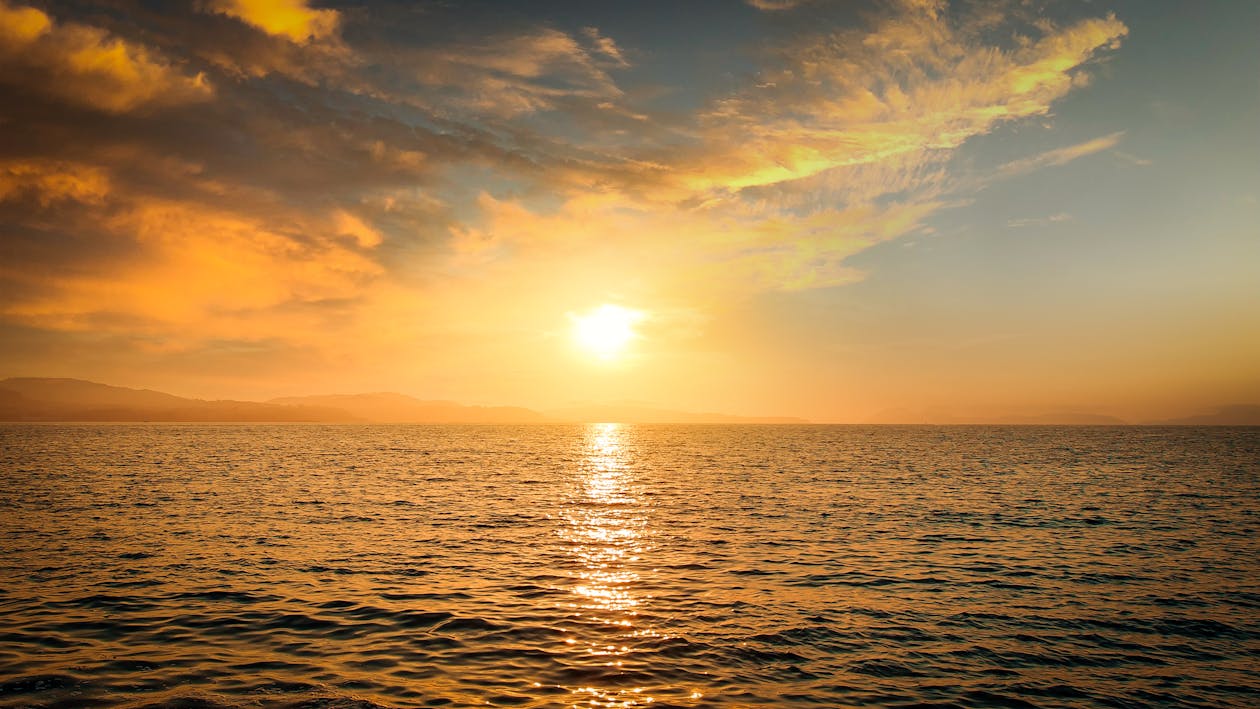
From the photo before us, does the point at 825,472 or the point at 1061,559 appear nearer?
the point at 1061,559

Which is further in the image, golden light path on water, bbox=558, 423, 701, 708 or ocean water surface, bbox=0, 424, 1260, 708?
ocean water surface, bbox=0, 424, 1260, 708

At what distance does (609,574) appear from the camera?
30125 mm

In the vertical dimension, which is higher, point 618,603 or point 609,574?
point 618,603

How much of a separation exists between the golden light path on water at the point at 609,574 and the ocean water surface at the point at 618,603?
5.6 inches

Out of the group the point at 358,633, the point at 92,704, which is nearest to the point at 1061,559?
the point at 358,633

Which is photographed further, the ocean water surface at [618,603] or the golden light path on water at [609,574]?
the ocean water surface at [618,603]

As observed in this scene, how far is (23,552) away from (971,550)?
4872 centimetres

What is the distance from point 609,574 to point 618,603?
16.5 ft

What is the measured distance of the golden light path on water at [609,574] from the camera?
16.8 metres

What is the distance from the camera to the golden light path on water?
16750mm

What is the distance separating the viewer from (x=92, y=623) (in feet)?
69.9

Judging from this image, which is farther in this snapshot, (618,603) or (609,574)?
(609,574)

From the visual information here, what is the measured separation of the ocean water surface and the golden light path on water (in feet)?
0.47

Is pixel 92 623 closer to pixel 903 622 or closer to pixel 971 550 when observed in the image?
pixel 903 622
